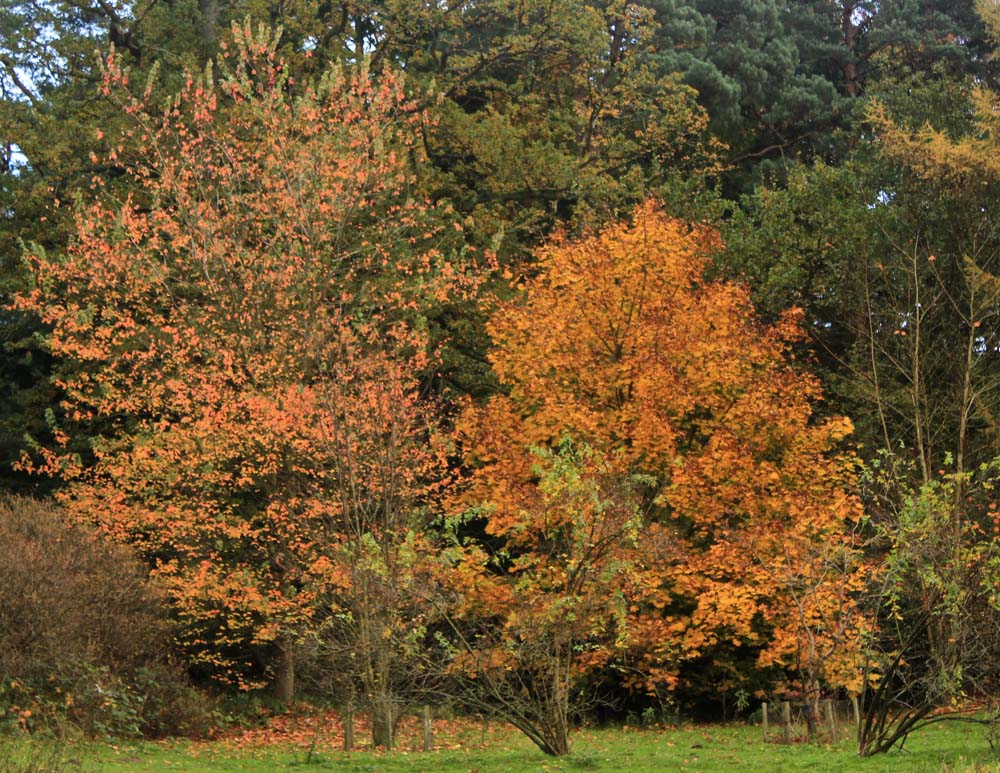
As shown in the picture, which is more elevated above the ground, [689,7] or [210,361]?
[689,7]

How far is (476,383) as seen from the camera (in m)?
30.2

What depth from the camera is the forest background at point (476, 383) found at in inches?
676

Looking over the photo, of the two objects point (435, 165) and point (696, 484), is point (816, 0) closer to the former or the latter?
point (435, 165)

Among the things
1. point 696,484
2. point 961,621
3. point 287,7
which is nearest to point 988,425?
point 696,484

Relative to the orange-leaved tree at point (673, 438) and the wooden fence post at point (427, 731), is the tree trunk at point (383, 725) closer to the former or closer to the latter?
the wooden fence post at point (427, 731)

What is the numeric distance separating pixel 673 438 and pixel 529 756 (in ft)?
28.1

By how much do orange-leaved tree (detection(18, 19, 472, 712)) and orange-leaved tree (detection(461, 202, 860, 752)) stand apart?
209cm

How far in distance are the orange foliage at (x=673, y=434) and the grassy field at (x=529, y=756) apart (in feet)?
5.45

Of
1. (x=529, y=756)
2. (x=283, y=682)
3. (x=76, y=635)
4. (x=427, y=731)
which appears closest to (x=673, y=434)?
(x=427, y=731)

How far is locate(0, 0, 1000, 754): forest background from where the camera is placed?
17.2 m

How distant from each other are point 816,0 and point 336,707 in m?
32.7

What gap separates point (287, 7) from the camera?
32438mm

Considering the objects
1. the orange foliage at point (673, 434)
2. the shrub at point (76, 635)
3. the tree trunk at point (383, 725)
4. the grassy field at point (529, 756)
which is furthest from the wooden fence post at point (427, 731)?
the shrub at point (76, 635)

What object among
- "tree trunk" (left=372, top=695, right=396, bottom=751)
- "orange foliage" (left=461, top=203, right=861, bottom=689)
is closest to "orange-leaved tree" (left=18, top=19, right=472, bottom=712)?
"tree trunk" (left=372, top=695, right=396, bottom=751)
